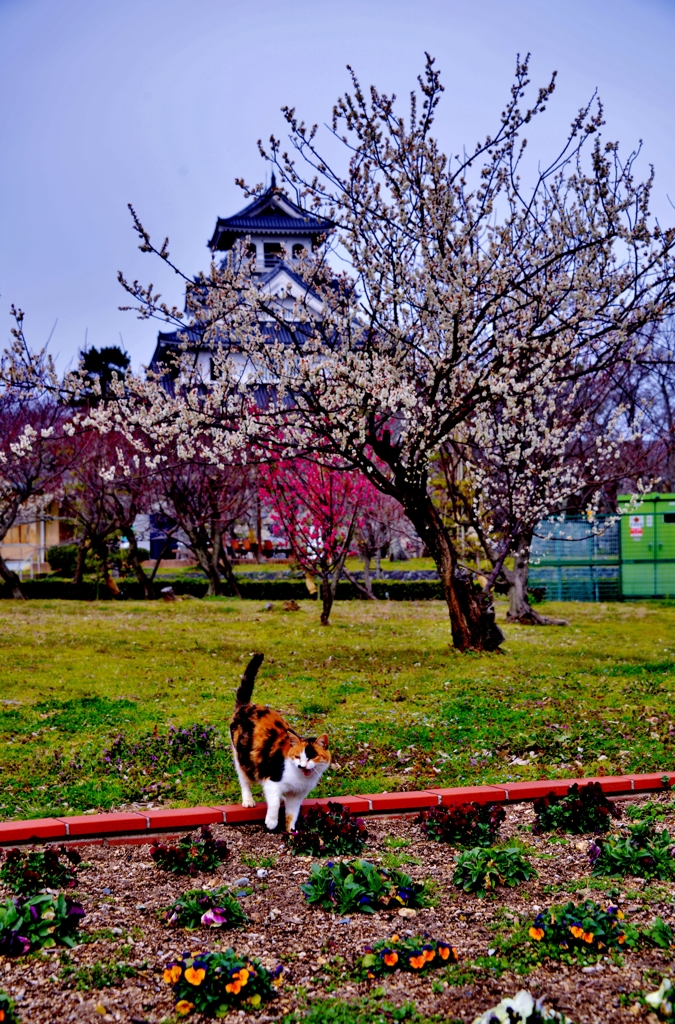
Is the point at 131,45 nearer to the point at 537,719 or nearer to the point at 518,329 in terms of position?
the point at 518,329

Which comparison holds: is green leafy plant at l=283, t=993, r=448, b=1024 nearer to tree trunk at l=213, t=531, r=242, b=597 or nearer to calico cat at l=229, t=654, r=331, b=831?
calico cat at l=229, t=654, r=331, b=831

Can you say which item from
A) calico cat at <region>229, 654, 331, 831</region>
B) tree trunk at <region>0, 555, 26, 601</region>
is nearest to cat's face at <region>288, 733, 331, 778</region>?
calico cat at <region>229, 654, 331, 831</region>

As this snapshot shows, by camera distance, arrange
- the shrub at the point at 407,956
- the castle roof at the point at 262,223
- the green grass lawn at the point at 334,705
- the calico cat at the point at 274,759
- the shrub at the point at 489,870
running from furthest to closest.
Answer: the castle roof at the point at 262,223, the green grass lawn at the point at 334,705, the calico cat at the point at 274,759, the shrub at the point at 489,870, the shrub at the point at 407,956

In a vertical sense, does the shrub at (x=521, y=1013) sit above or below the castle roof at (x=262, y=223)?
below

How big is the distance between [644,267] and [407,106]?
2692 millimetres

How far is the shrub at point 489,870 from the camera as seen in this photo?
389 cm

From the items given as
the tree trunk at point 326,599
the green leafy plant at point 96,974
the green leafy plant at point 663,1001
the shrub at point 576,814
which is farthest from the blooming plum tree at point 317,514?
the green leafy plant at point 663,1001

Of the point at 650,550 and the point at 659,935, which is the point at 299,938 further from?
the point at 650,550

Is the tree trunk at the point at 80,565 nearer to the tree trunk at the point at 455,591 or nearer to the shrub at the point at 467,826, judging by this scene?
the tree trunk at the point at 455,591

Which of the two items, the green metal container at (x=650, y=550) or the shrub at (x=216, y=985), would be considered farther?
the green metal container at (x=650, y=550)

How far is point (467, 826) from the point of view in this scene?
442cm

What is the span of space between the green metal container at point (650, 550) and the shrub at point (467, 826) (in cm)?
1525

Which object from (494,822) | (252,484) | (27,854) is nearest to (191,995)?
(27,854)

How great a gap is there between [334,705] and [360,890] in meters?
3.93
